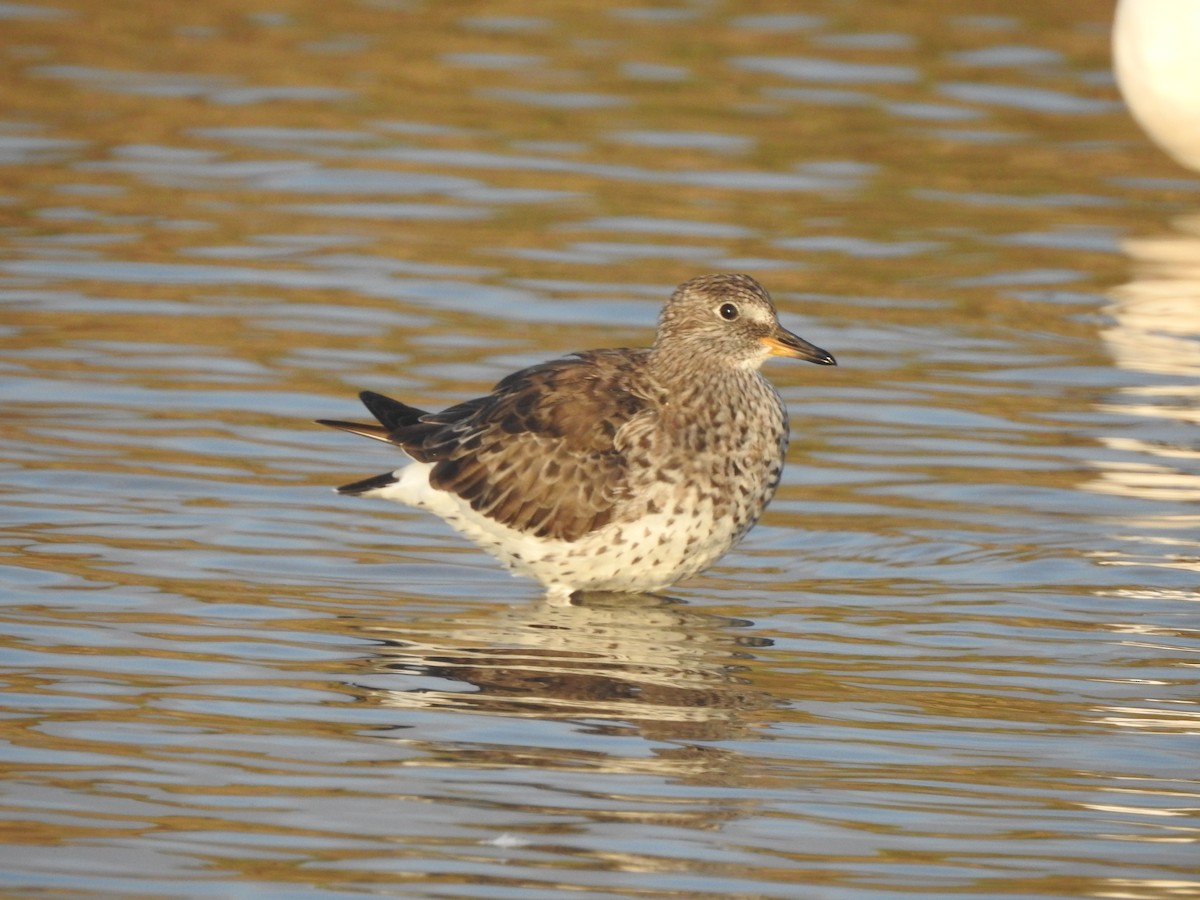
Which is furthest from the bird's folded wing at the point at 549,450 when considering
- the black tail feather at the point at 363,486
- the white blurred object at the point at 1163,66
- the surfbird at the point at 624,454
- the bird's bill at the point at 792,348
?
the white blurred object at the point at 1163,66

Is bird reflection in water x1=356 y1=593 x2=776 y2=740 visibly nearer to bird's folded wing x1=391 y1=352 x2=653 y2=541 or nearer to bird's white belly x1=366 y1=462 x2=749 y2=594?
bird's white belly x1=366 y1=462 x2=749 y2=594

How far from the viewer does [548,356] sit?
41.3 feet

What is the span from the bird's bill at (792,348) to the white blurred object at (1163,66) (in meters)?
6.26

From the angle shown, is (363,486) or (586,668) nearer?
(586,668)

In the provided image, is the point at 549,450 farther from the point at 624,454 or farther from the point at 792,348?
the point at 792,348

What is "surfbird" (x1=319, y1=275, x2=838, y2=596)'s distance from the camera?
934cm

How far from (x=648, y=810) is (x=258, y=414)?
17.3 feet

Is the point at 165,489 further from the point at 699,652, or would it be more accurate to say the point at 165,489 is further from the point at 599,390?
the point at 699,652

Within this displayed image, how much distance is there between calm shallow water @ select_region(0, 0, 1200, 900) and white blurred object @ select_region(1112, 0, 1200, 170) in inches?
29.3

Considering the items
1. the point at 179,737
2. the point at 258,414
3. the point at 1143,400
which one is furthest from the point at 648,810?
the point at 1143,400

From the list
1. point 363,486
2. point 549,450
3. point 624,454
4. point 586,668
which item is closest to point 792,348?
point 624,454

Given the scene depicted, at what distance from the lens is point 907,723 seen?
310 inches

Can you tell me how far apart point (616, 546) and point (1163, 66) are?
7539 mm

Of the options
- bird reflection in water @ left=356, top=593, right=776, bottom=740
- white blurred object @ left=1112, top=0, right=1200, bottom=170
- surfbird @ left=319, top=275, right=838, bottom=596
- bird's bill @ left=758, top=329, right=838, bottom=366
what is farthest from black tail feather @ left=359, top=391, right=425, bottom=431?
white blurred object @ left=1112, top=0, right=1200, bottom=170
